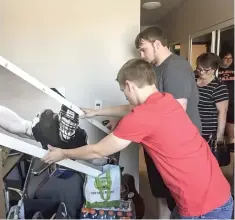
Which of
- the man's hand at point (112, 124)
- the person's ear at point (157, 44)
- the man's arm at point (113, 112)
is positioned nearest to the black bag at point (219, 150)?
the man's hand at point (112, 124)

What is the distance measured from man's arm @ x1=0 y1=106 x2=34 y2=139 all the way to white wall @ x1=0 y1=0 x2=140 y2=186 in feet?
1.90

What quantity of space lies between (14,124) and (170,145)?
0.76 metres

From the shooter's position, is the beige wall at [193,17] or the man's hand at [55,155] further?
the beige wall at [193,17]

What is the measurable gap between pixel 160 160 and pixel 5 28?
4.92 ft

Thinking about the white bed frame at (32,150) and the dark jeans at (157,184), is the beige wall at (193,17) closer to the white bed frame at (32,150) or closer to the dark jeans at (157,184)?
the dark jeans at (157,184)

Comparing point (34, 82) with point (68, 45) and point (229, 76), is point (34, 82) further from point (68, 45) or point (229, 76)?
point (229, 76)

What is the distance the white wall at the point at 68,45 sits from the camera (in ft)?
6.51

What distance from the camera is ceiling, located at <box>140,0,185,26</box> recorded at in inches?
162

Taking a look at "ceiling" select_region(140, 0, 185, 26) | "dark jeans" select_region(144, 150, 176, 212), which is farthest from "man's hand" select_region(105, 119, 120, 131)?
"ceiling" select_region(140, 0, 185, 26)

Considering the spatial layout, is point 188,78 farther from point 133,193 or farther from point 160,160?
point 133,193

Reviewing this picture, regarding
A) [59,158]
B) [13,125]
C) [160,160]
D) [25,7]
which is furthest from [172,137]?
[25,7]

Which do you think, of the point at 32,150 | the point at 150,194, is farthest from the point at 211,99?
the point at 32,150

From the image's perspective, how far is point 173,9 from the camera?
455 centimetres

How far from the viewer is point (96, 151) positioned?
1153 mm
